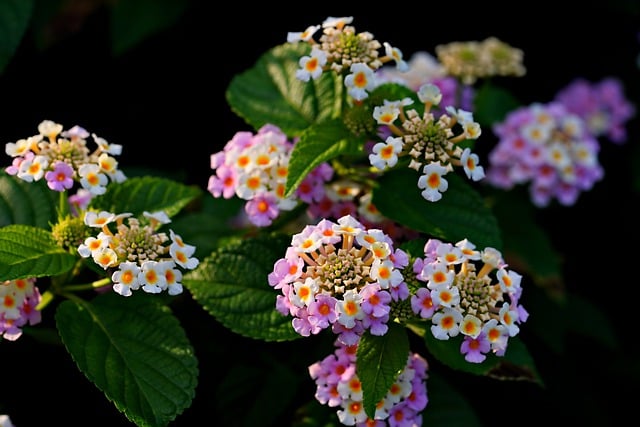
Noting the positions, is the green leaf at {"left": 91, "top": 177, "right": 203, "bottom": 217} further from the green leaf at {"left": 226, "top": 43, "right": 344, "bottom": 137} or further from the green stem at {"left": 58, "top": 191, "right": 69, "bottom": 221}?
the green leaf at {"left": 226, "top": 43, "right": 344, "bottom": 137}

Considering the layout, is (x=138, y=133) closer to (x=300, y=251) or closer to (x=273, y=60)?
(x=273, y=60)

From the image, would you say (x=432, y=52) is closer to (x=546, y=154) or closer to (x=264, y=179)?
(x=546, y=154)

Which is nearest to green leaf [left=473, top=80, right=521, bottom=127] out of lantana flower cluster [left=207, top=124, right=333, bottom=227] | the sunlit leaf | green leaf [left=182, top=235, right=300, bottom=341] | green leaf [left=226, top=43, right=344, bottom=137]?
the sunlit leaf

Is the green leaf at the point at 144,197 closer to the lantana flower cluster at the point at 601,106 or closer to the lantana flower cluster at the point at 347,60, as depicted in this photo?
the lantana flower cluster at the point at 347,60

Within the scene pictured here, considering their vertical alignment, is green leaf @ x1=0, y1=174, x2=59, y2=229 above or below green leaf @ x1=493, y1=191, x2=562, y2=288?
above

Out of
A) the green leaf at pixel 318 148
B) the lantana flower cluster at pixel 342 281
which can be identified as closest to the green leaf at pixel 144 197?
the green leaf at pixel 318 148

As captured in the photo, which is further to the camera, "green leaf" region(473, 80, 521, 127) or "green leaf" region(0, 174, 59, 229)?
"green leaf" region(473, 80, 521, 127)
